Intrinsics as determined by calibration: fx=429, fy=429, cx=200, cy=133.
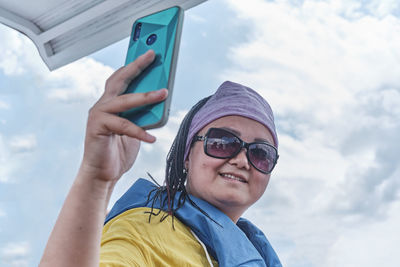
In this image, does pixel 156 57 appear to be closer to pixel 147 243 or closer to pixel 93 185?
pixel 93 185

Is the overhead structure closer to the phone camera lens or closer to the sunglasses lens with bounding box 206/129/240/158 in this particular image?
the sunglasses lens with bounding box 206/129/240/158

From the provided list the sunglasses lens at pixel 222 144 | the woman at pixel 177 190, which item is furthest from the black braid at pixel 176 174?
the sunglasses lens at pixel 222 144

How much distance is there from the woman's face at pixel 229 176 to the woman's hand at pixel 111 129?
1.49 ft

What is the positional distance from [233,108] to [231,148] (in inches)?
4.9

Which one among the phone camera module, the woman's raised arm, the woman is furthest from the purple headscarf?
the woman's raised arm

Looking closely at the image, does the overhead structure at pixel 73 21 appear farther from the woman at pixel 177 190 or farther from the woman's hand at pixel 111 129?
the woman's hand at pixel 111 129

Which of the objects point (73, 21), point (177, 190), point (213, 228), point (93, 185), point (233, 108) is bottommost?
point (93, 185)

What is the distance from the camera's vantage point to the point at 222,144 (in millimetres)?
1134

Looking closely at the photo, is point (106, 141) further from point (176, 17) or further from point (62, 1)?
point (62, 1)

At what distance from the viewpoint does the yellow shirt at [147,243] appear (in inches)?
30.4

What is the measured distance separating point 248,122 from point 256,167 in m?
0.13

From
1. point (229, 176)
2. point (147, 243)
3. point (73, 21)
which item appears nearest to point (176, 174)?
point (229, 176)

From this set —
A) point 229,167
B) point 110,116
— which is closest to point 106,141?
point 110,116

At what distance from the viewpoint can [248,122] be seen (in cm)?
120
